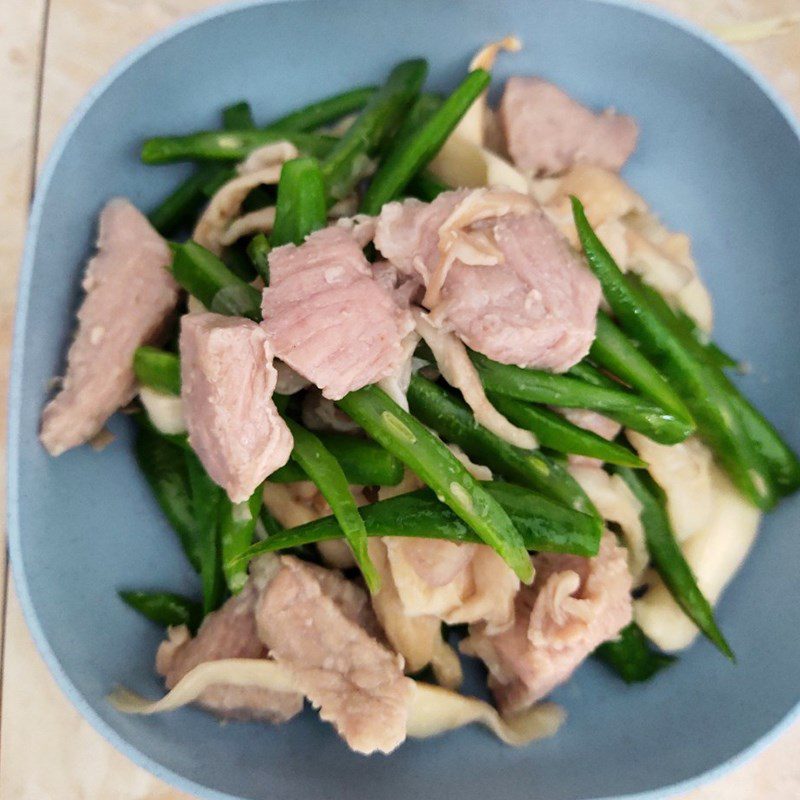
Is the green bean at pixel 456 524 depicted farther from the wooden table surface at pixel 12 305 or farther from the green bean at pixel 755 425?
the wooden table surface at pixel 12 305

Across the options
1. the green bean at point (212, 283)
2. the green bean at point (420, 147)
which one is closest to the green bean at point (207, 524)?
the green bean at point (212, 283)

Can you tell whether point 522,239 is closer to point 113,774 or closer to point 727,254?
point 727,254

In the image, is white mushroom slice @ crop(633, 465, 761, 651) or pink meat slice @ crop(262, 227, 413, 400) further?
white mushroom slice @ crop(633, 465, 761, 651)

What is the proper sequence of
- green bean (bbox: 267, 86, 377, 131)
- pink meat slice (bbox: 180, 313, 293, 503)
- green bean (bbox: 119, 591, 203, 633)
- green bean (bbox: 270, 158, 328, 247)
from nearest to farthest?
pink meat slice (bbox: 180, 313, 293, 503)
green bean (bbox: 270, 158, 328, 247)
green bean (bbox: 119, 591, 203, 633)
green bean (bbox: 267, 86, 377, 131)

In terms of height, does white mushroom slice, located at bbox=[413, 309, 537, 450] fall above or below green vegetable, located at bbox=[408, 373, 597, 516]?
above

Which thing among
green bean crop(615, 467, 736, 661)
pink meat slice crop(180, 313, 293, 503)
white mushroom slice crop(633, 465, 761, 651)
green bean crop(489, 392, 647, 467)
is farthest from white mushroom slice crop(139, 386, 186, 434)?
white mushroom slice crop(633, 465, 761, 651)

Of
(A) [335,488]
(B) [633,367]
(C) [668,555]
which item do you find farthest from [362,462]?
(C) [668,555]

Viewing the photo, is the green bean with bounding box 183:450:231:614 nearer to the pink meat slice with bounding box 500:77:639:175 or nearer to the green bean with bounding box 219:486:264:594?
the green bean with bounding box 219:486:264:594
